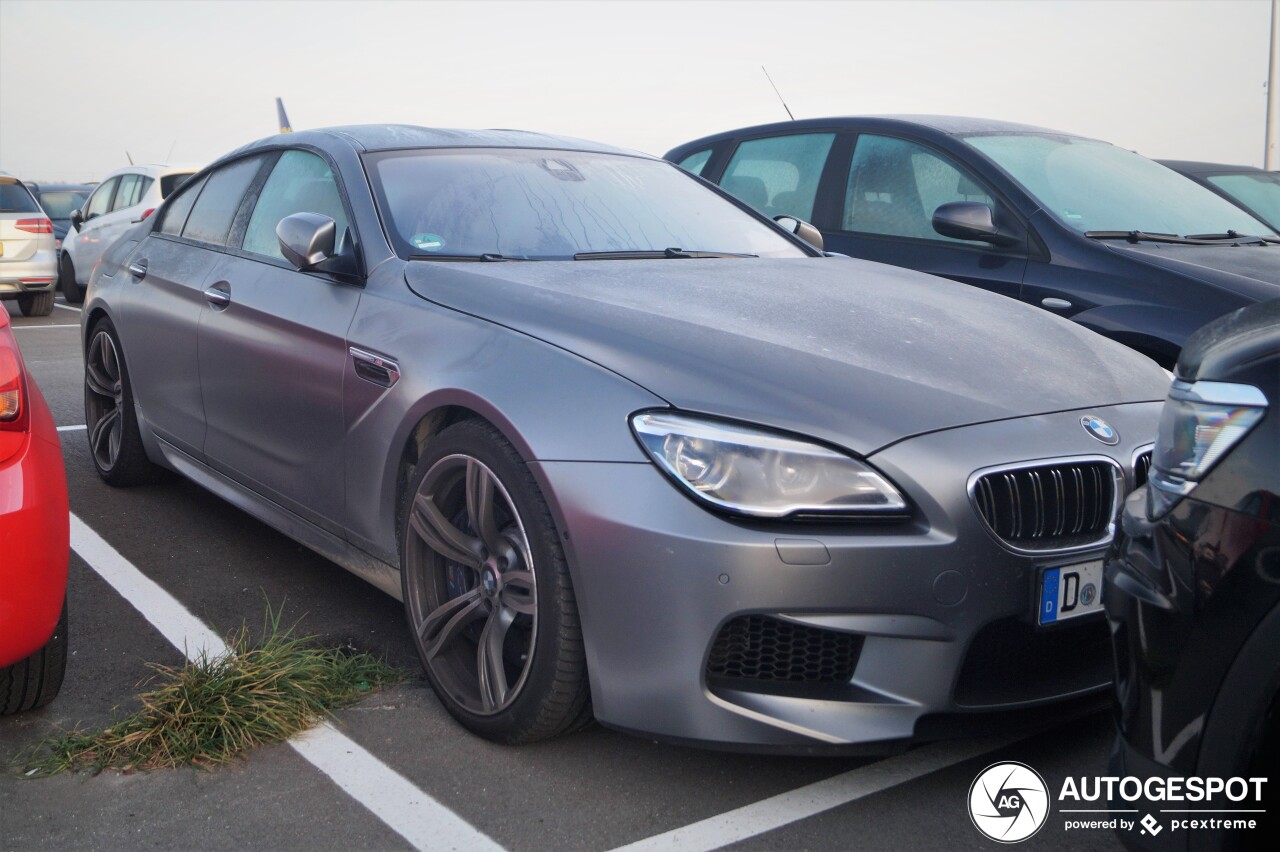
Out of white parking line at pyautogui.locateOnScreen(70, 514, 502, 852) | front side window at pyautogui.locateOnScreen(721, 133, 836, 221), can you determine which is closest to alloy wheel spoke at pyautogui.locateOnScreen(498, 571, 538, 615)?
white parking line at pyautogui.locateOnScreen(70, 514, 502, 852)

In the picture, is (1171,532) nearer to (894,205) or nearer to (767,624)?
(767,624)

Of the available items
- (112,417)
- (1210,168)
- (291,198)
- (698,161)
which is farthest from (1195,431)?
(1210,168)

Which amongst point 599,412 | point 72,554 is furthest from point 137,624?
point 599,412

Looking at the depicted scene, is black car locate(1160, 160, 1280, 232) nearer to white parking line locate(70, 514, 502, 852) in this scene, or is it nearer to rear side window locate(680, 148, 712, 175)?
rear side window locate(680, 148, 712, 175)

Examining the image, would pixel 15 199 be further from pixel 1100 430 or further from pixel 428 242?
pixel 1100 430

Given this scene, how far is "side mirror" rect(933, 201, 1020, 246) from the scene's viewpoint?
4.71 metres

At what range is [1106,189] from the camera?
514 centimetres

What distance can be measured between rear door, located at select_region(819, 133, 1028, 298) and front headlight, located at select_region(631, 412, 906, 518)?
2.63 meters

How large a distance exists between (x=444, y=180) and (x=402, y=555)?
126 cm

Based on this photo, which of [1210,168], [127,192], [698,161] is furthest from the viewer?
[127,192]

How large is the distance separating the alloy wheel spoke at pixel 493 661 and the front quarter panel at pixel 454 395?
1.40 feet

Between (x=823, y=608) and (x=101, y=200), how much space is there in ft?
45.1

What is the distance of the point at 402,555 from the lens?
314cm

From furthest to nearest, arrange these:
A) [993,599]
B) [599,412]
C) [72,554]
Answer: [72,554], [599,412], [993,599]
